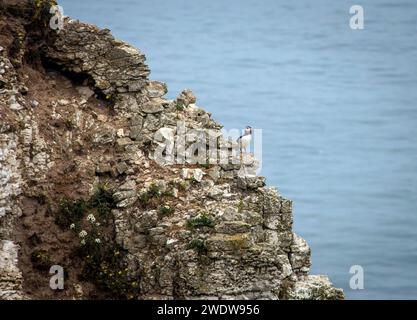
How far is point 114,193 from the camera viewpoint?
62688mm

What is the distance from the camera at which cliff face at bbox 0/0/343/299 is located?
60312mm

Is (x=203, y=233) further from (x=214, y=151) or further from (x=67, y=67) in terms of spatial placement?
(x=67, y=67)

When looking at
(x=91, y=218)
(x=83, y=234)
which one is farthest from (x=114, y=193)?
(x=83, y=234)

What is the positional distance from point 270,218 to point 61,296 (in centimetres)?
750

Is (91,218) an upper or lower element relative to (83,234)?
upper

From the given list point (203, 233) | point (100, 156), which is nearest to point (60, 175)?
point (100, 156)

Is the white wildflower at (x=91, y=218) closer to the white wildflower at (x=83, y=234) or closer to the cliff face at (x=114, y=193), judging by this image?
the cliff face at (x=114, y=193)

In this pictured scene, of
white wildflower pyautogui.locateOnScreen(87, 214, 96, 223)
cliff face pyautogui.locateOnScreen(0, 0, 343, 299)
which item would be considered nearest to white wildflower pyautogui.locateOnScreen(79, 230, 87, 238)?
cliff face pyautogui.locateOnScreen(0, 0, 343, 299)

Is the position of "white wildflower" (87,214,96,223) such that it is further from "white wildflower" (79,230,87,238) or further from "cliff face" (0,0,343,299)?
"white wildflower" (79,230,87,238)

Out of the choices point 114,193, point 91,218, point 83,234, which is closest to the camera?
point 83,234

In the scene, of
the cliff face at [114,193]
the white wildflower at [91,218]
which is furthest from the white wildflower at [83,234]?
the white wildflower at [91,218]

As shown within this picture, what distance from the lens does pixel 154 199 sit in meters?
62.2

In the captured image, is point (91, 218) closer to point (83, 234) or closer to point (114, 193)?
point (83, 234)
